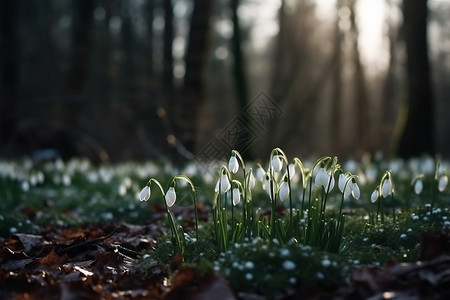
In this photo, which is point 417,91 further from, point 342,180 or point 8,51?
point 8,51

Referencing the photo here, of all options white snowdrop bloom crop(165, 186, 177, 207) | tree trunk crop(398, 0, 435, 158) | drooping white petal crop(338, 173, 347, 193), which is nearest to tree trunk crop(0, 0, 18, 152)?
tree trunk crop(398, 0, 435, 158)

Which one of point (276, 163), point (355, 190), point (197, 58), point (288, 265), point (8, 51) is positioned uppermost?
point (8, 51)

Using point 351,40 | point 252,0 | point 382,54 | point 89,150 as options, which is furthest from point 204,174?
point 382,54

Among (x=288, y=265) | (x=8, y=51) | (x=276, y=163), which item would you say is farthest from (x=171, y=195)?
(x=8, y=51)

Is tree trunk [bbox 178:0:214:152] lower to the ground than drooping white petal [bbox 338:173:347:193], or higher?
higher

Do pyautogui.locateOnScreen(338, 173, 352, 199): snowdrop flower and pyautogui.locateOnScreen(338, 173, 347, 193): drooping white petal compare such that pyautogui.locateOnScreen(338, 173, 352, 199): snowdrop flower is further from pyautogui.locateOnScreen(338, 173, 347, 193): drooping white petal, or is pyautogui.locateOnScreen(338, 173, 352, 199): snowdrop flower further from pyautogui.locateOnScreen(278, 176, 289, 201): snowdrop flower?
pyautogui.locateOnScreen(278, 176, 289, 201): snowdrop flower
